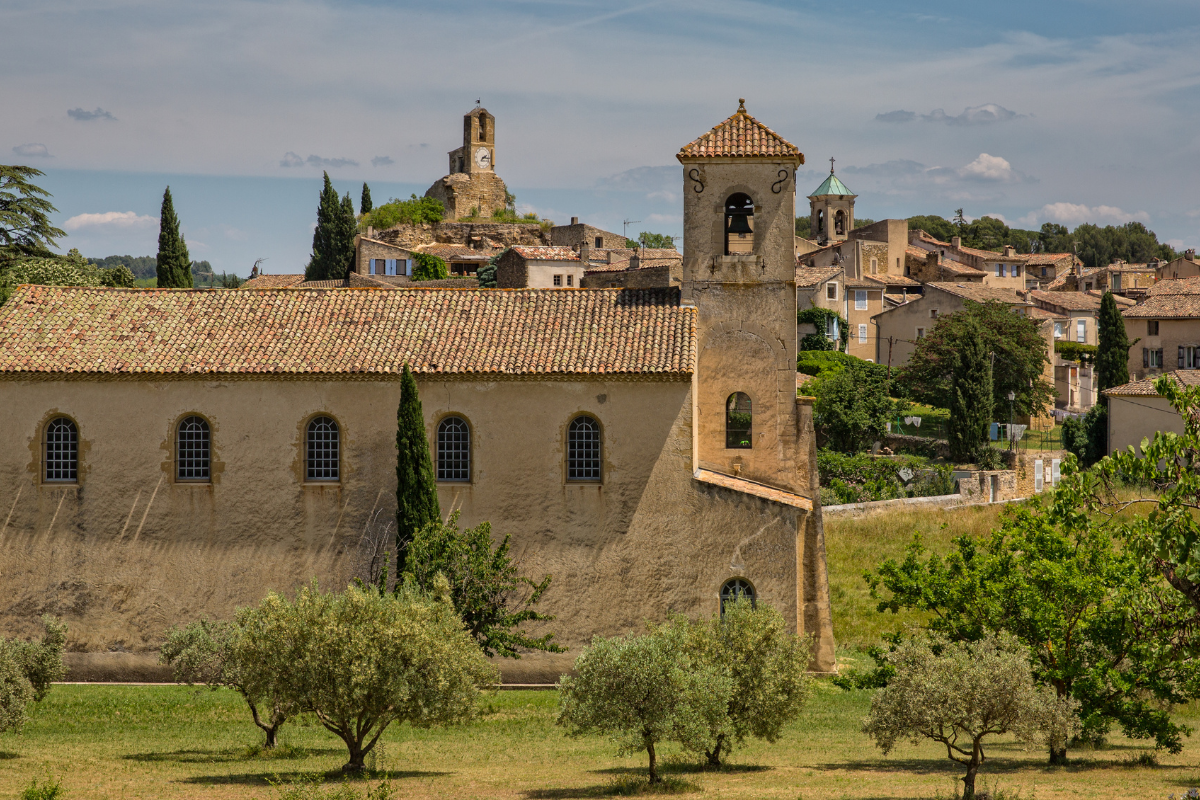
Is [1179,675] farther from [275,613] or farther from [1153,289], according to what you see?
[1153,289]

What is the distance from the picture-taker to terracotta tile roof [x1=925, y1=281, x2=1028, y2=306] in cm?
7841

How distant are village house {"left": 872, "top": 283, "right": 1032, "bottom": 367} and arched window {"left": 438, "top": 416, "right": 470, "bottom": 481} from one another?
179 feet

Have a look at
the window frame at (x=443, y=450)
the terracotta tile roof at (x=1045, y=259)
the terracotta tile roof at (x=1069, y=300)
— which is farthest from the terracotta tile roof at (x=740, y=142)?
the terracotta tile roof at (x=1045, y=259)

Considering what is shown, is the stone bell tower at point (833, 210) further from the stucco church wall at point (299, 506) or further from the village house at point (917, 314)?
the stucco church wall at point (299, 506)

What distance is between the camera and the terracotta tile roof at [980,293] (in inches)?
3087

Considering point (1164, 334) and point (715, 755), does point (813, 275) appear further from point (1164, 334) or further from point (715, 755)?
point (715, 755)

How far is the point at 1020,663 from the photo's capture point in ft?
62.5

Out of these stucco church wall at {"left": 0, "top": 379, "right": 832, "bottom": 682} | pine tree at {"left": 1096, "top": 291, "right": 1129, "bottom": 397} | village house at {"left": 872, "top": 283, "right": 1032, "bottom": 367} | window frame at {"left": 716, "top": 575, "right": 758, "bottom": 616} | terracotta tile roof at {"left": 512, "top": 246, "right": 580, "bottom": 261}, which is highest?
terracotta tile roof at {"left": 512, "top": 246, "right": 580, "bottom": 261}

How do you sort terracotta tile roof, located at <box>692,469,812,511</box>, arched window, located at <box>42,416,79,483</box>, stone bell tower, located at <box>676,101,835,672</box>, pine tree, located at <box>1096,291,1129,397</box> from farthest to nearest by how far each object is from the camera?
1. pine tree, located at <box>1096,291,1129,397</box>
2. stone bell tower, located at <box>676,101,835,672</box>
3. arched window, located at <box>42,416,79,483</box>
4. terracotta tile roof, located at <box>692,469,812,511</box>

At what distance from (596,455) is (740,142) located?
9.04m

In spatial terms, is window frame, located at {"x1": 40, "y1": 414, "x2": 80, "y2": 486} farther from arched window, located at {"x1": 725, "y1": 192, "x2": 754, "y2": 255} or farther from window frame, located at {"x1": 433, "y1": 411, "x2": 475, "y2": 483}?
arched window, located at {"x1": 725, "y1": 192, "x2": 754, "y2": 255}

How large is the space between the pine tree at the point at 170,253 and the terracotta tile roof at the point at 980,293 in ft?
156

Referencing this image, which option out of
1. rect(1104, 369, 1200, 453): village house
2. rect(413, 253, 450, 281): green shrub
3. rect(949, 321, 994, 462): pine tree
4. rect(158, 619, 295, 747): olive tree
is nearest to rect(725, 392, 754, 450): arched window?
rect(158, 619, 295, 747): olive tree

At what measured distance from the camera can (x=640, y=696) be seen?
64.3 ft
